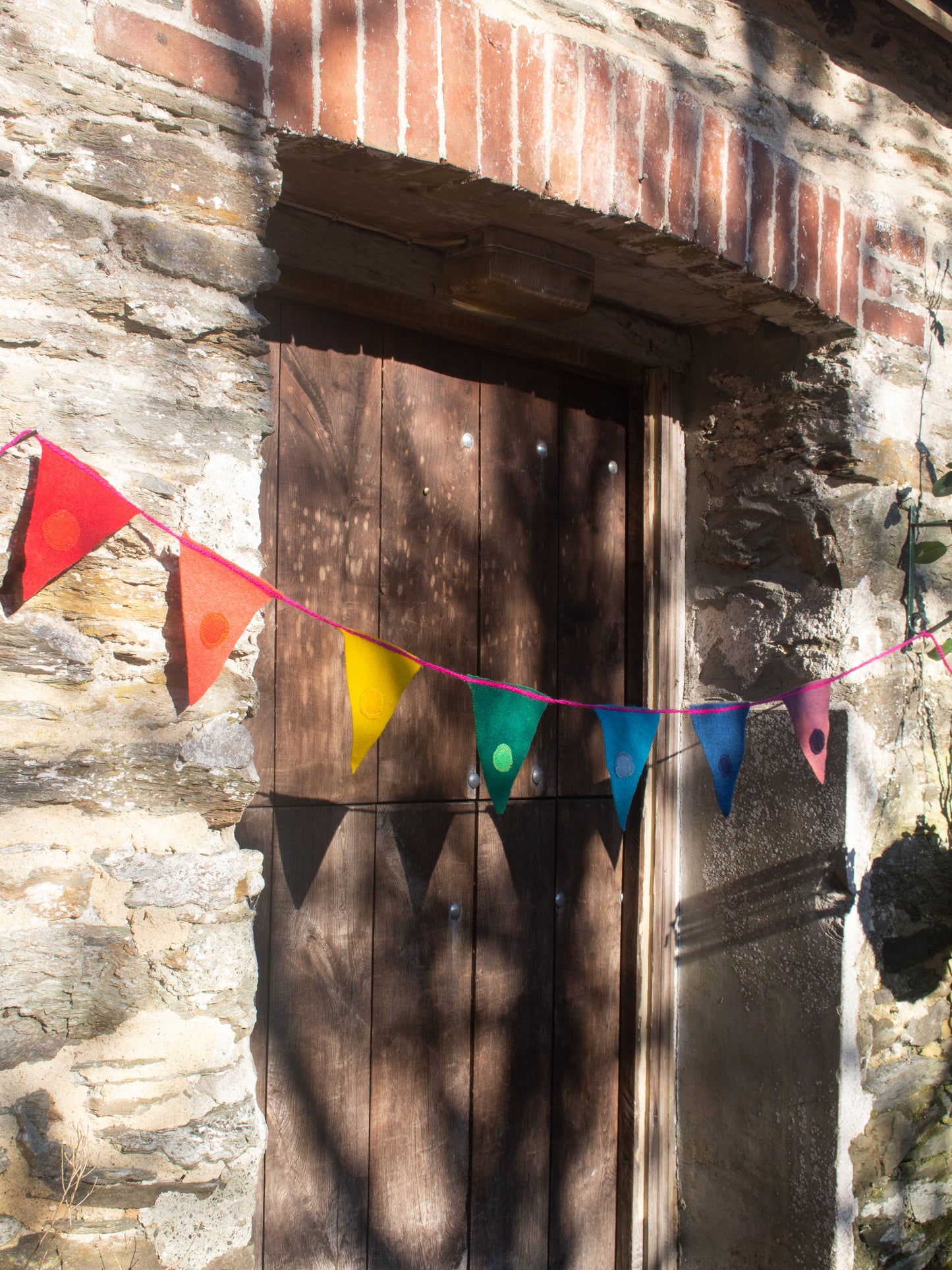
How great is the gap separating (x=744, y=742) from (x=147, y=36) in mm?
1770

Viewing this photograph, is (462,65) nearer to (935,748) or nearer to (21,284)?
(21,284)

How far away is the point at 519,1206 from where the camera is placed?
212cm

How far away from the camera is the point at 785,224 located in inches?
83.2

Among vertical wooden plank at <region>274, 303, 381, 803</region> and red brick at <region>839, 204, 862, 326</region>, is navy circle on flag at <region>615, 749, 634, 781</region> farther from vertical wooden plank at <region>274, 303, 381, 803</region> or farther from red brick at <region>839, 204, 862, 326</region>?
red brick at <region>839, 204, 862, 326</region>

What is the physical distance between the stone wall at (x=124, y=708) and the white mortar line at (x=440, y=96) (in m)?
0.31

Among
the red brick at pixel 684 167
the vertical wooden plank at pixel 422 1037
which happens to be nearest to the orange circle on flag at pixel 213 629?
the vertical wooden plank at pixel 422 1037

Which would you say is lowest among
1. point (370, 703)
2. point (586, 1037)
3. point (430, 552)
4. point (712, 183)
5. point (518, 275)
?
point (586, 1037)

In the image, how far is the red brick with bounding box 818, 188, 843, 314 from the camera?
85.7 inches

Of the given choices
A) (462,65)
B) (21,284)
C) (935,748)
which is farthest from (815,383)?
(21,284)

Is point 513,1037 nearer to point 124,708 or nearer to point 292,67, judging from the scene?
point 124,708

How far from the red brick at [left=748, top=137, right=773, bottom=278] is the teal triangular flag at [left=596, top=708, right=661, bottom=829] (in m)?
0.94

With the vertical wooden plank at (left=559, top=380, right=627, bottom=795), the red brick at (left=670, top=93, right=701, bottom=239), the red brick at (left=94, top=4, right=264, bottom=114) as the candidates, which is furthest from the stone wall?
the vertical wooden plank at (left=559, top=380, right=627, bottom=795)

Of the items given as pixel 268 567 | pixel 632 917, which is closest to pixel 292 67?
pixel 268 567

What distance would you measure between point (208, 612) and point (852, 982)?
1.60m
